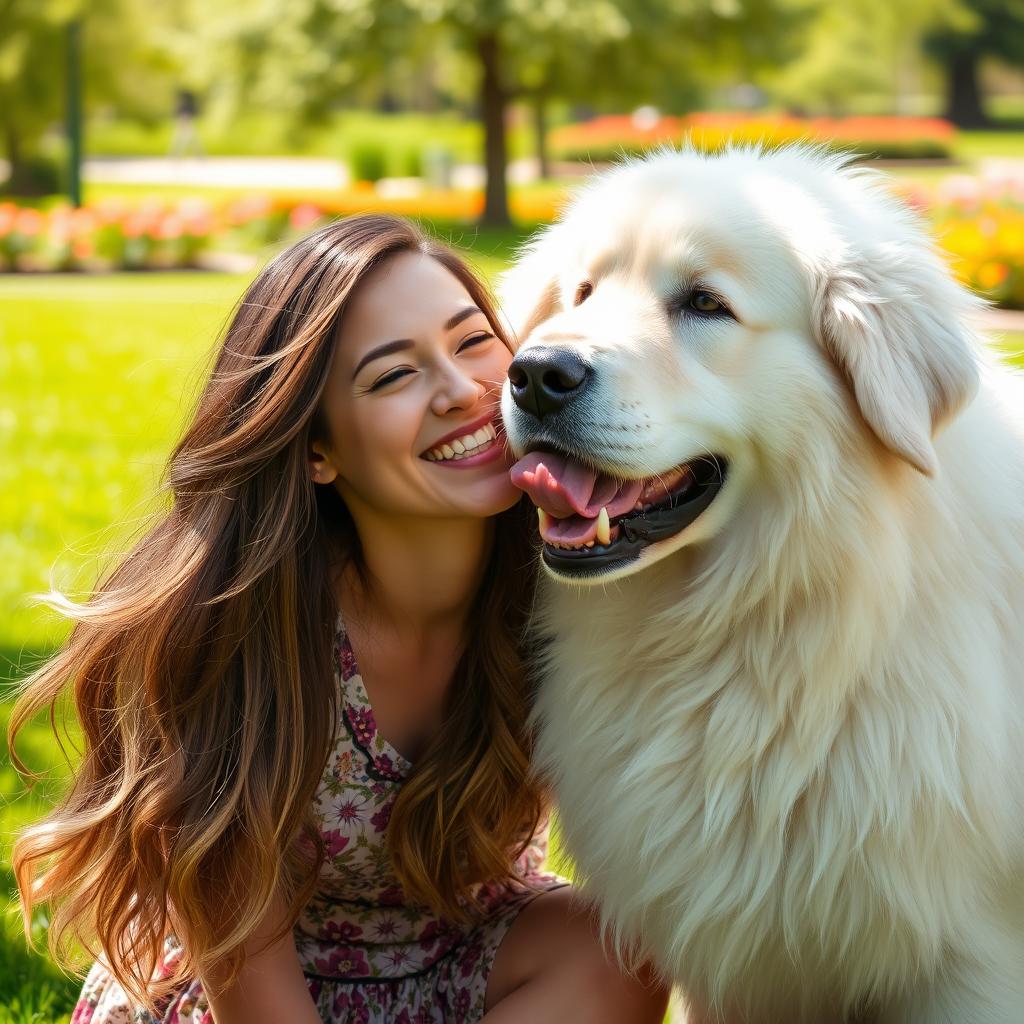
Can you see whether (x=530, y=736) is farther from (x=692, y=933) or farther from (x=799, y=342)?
(x=799, y=342)

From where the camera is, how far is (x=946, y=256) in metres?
2.74

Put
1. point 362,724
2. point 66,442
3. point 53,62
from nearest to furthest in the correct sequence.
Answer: point 362,724
point 66,442
point 53,62

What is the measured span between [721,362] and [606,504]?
1.09 feet

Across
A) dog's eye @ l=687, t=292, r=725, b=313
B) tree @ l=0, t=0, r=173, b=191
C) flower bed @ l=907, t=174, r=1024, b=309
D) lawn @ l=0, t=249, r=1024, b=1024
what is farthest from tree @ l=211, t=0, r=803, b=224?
Answer: dog's eye @ l=687, t=292, r=725, b=313

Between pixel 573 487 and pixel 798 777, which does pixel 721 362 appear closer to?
pixel 573 487

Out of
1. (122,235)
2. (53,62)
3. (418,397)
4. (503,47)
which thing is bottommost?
(122,235)

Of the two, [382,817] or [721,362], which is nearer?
[721,362]

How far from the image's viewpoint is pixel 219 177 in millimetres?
34281

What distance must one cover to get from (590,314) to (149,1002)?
1.73m

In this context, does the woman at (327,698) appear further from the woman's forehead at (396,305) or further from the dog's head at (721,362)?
the dog's head at (721,362)

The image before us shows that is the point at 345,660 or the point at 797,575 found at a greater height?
the point at 797,575

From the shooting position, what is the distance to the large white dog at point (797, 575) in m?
2.47

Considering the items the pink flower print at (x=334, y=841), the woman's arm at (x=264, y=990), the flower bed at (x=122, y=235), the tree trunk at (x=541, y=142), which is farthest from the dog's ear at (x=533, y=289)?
the tree trunk at (x=541, y=142)

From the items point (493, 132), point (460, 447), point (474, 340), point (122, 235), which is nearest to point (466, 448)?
point (460, 447)
